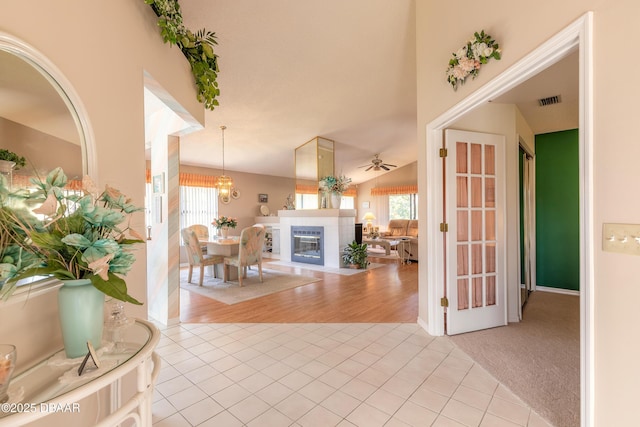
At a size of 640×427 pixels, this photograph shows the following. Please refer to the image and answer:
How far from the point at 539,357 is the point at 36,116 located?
3.38 m

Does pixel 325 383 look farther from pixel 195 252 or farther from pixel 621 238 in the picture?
pixel 195 252

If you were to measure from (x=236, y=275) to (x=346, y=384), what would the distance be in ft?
11.4

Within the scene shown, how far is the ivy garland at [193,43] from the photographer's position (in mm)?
1672

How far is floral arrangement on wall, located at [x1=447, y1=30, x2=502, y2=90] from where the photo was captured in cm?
172

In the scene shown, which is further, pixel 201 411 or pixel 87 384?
pixel 201 411

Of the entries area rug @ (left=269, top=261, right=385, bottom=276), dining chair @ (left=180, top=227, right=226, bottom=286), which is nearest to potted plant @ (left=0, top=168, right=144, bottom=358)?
dining chair @ (left=180, top=227, right=226, bottom=286)

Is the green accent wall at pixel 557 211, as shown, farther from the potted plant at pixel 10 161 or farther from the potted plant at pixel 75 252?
the potted plant at pixel 10 161

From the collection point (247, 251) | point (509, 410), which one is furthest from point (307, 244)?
point (509, 410)

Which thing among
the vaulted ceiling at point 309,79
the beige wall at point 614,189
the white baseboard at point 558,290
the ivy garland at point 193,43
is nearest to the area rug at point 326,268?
the vaulted ceiling at point 309,79

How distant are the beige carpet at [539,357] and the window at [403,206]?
674 cm

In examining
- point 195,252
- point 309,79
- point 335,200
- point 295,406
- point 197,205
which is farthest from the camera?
point 197,205

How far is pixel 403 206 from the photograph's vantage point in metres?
10.2

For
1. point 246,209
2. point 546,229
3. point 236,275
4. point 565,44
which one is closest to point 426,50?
point 565,44

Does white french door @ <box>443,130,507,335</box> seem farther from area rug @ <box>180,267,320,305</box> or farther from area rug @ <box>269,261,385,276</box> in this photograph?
area rug @ <box>269,261,385,276</box>
